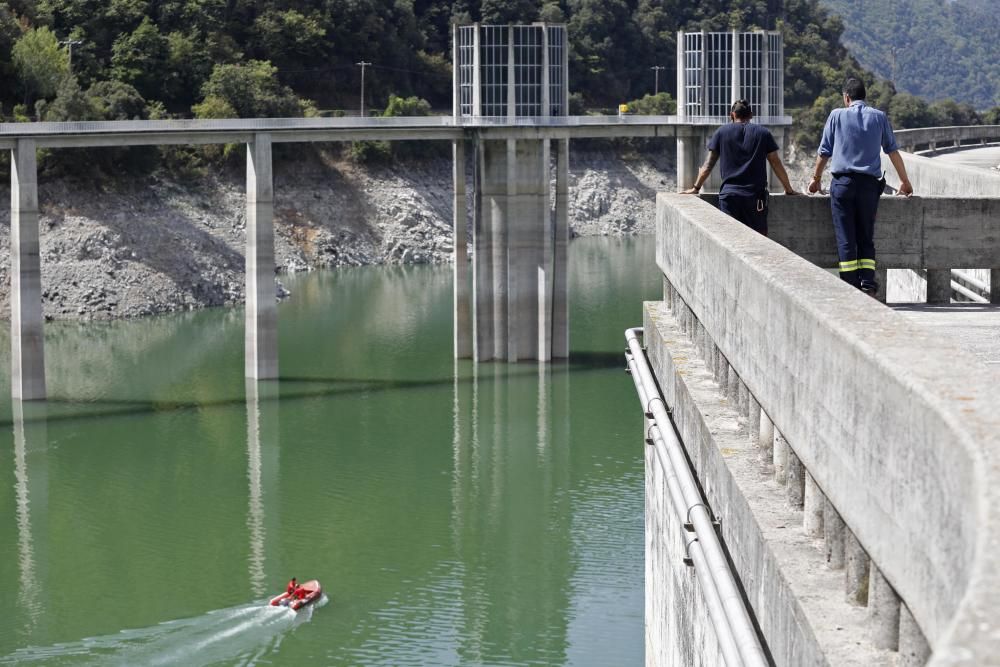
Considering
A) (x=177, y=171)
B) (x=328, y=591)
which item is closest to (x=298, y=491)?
(x=328, y=591)

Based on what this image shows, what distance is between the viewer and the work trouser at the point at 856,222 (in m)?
11.5

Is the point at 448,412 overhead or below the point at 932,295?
below

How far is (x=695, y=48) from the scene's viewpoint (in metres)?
47.6

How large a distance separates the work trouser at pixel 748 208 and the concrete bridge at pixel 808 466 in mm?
479

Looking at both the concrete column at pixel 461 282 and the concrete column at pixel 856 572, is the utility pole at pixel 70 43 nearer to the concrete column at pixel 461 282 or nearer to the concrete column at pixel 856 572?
the concrete column at pixel 461 282

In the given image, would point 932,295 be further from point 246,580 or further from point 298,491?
point 298,491

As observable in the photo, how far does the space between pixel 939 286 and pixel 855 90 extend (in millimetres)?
2368

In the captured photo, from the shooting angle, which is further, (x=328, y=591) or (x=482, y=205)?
(x=482, y=205)

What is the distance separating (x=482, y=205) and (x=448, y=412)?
9.15 meters

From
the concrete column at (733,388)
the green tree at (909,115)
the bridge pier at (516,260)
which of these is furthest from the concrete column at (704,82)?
the green tree at (909,115)

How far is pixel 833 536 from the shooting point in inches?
237

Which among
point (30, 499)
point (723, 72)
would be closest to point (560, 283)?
point (723, 72)

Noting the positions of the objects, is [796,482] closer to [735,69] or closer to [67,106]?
[735,69]

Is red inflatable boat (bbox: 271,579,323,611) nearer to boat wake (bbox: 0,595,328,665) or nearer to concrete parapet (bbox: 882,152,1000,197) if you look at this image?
boat wake (bbox: 0,595,328,665)
